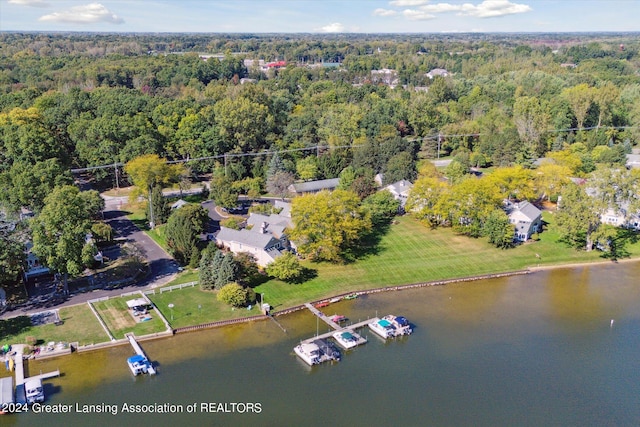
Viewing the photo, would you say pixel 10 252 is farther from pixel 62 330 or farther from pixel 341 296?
pixel 341 296

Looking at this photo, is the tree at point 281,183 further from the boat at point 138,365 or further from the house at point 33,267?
the boat at point 138,365

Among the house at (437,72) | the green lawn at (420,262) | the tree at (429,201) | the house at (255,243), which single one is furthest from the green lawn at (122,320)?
the house at (437,72)

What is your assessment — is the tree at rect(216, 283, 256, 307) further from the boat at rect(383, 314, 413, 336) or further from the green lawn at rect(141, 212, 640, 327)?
the boat at rect(383, 314, 413, 336)

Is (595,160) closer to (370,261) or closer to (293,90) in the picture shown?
(370,261)

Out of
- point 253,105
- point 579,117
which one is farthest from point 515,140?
point 253,105

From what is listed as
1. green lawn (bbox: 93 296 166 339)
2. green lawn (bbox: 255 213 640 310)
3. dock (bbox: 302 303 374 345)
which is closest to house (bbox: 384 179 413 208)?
green lawn (bbox: 255 213 640 310)

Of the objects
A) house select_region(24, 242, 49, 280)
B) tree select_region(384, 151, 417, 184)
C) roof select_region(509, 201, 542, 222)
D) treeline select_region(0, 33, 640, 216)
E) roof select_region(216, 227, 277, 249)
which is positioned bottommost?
house select_region(24, 242, 49, 280)
